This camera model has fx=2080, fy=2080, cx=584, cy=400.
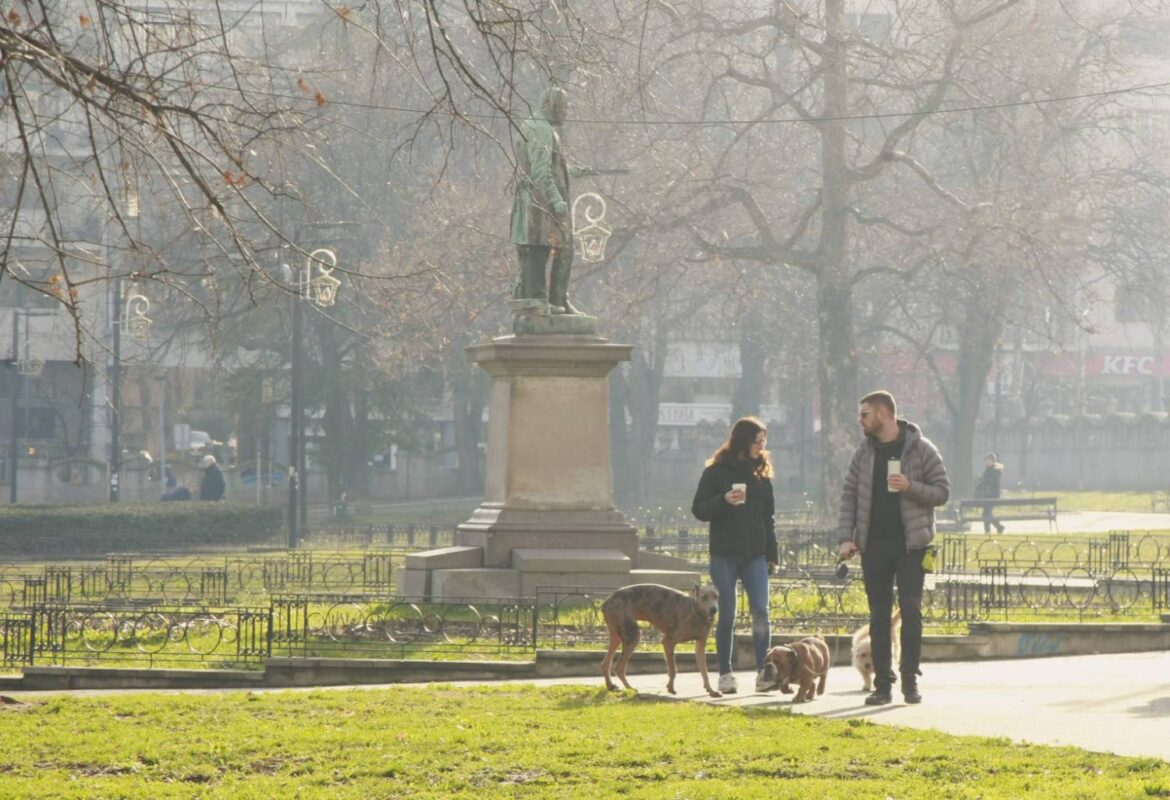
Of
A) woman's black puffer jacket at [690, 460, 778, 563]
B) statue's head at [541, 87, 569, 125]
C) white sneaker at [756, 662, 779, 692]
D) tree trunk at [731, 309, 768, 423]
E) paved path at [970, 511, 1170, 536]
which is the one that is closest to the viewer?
white sneaker at [756, 662, 779, 692]

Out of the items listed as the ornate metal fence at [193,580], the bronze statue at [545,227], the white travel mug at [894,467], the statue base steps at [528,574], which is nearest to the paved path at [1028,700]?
the white travel mug at [894,467]

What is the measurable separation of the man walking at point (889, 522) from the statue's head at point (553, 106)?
8.52 m

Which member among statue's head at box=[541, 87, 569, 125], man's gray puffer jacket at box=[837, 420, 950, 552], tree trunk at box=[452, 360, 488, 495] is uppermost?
statue's head at box=[541, 87, 569, 125]

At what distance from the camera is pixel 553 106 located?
20.1 m

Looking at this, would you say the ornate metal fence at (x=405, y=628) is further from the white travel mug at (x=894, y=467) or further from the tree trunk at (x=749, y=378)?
the tree trunk at (x=749, y=378)

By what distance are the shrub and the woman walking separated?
75.3ft

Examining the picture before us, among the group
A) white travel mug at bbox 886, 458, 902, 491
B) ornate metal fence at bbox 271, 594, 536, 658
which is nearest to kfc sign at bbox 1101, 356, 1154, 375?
ornate metal fence at bbox 271, 594, 536, 658

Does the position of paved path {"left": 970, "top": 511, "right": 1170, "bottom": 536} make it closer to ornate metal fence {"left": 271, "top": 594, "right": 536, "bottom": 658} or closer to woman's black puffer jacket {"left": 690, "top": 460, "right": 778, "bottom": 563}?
ornate metal fence {"left": 271, "top": 594, "right": 536, "bottom": 658}

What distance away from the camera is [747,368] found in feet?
193

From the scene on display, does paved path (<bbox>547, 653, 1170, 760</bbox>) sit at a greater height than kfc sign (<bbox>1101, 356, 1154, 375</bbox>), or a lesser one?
lesser

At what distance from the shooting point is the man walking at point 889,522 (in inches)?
472

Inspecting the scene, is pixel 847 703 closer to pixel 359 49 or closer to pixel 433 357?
pixel 433 357

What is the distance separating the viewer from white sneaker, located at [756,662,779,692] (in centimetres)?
1230

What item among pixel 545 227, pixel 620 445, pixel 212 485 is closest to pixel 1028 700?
pixel 545 227
